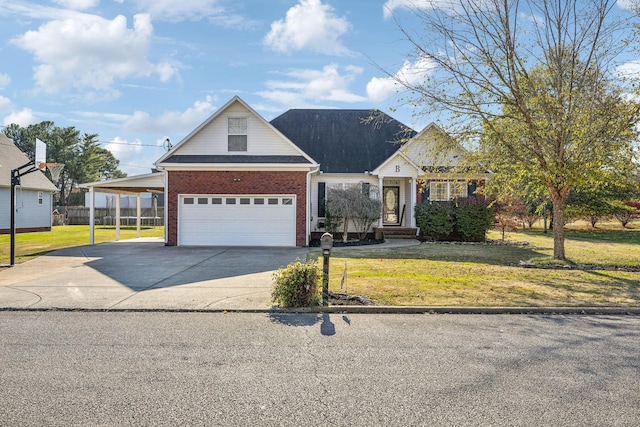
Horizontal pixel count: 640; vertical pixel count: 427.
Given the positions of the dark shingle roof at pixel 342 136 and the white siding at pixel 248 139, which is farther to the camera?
the dark shingle roof at pixel 342 136

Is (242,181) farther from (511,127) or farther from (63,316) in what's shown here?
(63,316)

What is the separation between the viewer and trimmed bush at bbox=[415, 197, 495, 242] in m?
20.1

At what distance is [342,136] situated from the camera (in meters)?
24.5

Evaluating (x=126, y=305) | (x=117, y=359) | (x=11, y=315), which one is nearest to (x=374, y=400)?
(x=117, y=359)

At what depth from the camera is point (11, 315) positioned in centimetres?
692

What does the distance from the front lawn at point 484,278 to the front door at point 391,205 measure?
7.23 meters

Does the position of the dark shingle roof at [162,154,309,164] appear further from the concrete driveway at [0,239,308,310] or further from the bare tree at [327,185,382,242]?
the concrete driveway at [0,239,308,310]

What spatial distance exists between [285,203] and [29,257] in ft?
30.4

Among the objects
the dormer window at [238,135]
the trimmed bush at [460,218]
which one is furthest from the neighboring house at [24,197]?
the trimmed bush at [460,218]

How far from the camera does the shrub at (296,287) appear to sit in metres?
7.31

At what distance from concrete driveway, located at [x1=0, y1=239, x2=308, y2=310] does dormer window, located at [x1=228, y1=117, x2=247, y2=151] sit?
4.72 m

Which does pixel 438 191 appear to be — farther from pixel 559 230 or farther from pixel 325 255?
pixel 325 255

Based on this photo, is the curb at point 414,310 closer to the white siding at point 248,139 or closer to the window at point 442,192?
the white siding at point 248,139

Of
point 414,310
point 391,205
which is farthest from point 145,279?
point 391,205
